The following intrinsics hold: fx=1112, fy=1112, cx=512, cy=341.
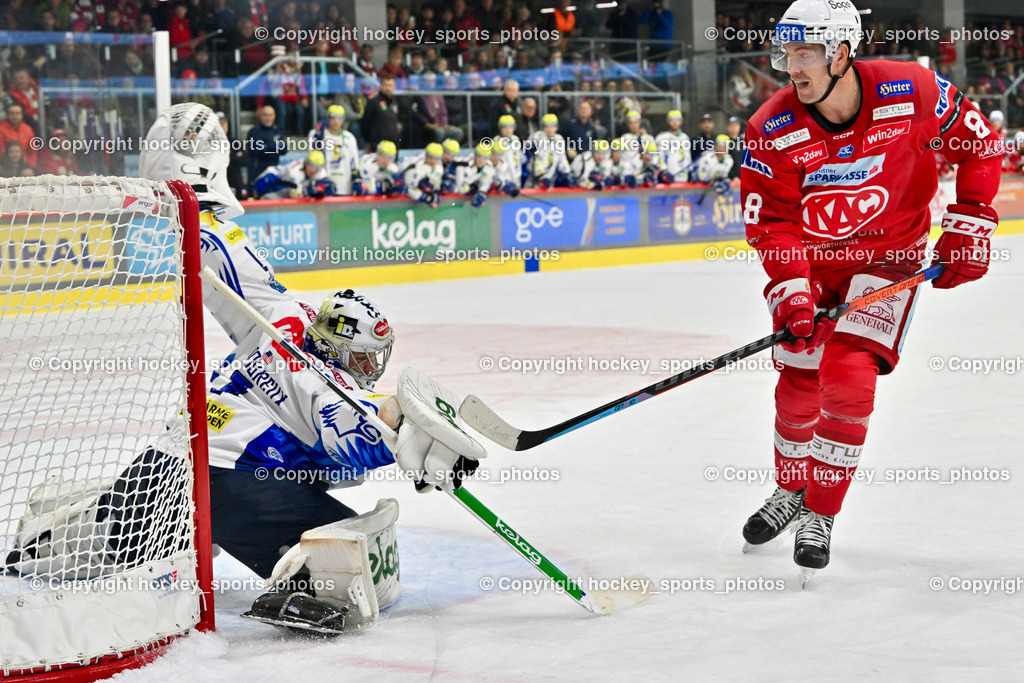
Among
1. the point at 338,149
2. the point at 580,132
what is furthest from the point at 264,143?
the point at 580,132

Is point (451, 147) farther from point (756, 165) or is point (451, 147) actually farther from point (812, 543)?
point (812, 543)

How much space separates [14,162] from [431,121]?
4.50m

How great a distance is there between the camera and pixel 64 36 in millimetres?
9180

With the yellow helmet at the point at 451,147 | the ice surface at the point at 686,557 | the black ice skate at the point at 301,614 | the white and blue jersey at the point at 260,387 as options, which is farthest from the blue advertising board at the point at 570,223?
the black ice skate at the point at 301,614

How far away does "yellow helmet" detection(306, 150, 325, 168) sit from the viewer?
988cm

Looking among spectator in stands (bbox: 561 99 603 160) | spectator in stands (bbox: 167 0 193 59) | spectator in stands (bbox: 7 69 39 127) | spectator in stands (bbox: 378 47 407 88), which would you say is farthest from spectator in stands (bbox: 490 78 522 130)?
spectator in stands (bbox: 7 69 39 127)

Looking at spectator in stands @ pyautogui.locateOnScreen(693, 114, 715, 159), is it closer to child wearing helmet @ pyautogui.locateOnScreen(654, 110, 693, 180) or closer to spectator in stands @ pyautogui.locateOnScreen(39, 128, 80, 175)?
child wearing helmet @ pyautogui.locateOnScreen(654, 110, 693, 180)

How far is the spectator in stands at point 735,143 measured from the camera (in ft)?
43.0

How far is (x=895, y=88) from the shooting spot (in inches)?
110

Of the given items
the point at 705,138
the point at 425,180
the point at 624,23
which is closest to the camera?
the point at 425,180

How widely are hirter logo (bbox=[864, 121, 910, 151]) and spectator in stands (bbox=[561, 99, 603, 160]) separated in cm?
939

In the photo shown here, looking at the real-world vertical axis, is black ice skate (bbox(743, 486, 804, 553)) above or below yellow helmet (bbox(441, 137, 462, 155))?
below

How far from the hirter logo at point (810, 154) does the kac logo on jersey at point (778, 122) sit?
0.25 ft

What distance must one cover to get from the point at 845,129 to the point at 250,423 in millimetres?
1628
